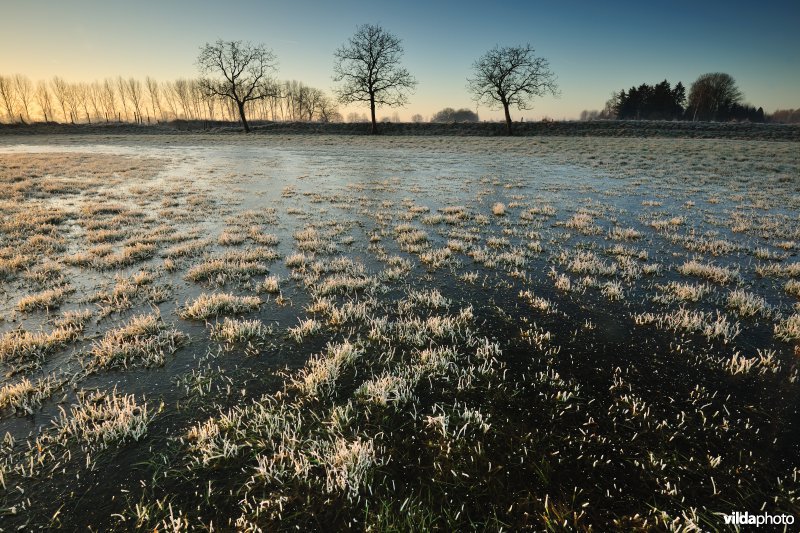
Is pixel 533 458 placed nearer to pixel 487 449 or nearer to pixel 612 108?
pixel 487 449

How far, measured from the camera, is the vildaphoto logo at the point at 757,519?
3.10 meters

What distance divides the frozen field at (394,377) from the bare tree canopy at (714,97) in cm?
14796

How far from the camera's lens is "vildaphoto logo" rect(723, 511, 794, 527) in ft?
10.2

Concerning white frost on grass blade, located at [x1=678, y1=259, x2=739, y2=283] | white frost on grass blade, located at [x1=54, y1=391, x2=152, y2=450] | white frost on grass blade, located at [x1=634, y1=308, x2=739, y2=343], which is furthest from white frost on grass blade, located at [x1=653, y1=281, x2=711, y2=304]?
white frost on grass blade, located at [x1=54, y1=391, x2=152, y2=450]

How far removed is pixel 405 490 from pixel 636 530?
2067mm

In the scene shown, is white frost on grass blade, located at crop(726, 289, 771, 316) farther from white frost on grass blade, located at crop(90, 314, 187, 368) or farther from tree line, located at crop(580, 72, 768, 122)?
tree line, located at crop(580, 72, 768, 122)

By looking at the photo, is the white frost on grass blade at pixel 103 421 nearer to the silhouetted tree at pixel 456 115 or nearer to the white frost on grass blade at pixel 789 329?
the white frost on grass blade at pixel 789 329

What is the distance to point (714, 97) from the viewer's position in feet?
384

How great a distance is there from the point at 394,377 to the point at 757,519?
149 inches

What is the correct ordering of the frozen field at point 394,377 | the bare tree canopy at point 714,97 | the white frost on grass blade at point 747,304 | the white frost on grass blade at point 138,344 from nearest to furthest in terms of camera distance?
the frozen field at point 394,377
the white frost on grass blade at point 138,344
the white frost on grass blade at point 747,304
the bare tree canopy at point 714,97

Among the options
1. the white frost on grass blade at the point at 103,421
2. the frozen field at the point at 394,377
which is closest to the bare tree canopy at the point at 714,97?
the frozen field at the point at 394,377

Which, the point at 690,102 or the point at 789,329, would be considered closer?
the point at 789,329

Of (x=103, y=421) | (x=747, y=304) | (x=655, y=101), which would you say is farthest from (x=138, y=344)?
(x=655, y=101)

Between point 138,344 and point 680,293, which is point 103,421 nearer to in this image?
point 138,344
